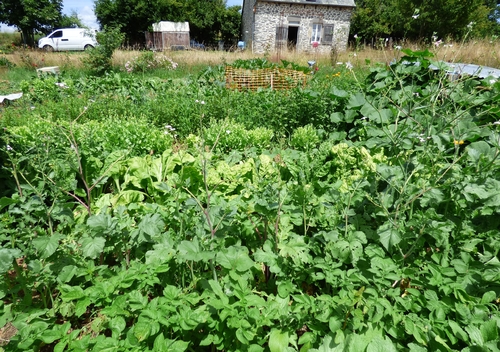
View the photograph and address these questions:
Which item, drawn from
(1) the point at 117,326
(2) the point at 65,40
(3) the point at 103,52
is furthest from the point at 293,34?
(1) the point at 117,326

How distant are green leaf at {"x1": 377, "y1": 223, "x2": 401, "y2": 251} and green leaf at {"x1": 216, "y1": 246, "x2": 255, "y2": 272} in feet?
2.10

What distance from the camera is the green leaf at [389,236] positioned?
4.77ft

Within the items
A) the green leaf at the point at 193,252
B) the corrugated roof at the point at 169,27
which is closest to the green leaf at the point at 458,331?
the green leaf at the point at 193,252

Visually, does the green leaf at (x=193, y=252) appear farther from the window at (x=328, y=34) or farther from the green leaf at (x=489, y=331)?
the window at (x=328, y=34)

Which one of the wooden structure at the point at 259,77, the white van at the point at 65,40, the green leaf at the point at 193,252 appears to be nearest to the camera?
the green leaf at the point at 193,252

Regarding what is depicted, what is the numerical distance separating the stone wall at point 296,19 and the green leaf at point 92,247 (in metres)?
22.6

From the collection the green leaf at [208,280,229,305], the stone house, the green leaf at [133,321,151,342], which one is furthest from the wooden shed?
the green leaf at [133,321,151,342]

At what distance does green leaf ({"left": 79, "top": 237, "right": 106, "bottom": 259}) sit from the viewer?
4.83 ft

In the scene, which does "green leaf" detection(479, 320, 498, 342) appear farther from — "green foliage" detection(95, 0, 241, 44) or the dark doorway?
"green foliage" detection(95, 0, 241, 44)

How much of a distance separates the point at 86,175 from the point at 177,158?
837 millimetres

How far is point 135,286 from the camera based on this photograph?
146 cm

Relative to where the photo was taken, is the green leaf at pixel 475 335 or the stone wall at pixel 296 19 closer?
the green leaf at pixel 475 335

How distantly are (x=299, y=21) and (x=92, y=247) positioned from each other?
2483 cm

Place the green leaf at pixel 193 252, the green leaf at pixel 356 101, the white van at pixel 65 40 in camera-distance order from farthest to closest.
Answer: the white van at pixel 65 40, the green leaf at pixel 356 101, the green leaf at pixel 193 252
